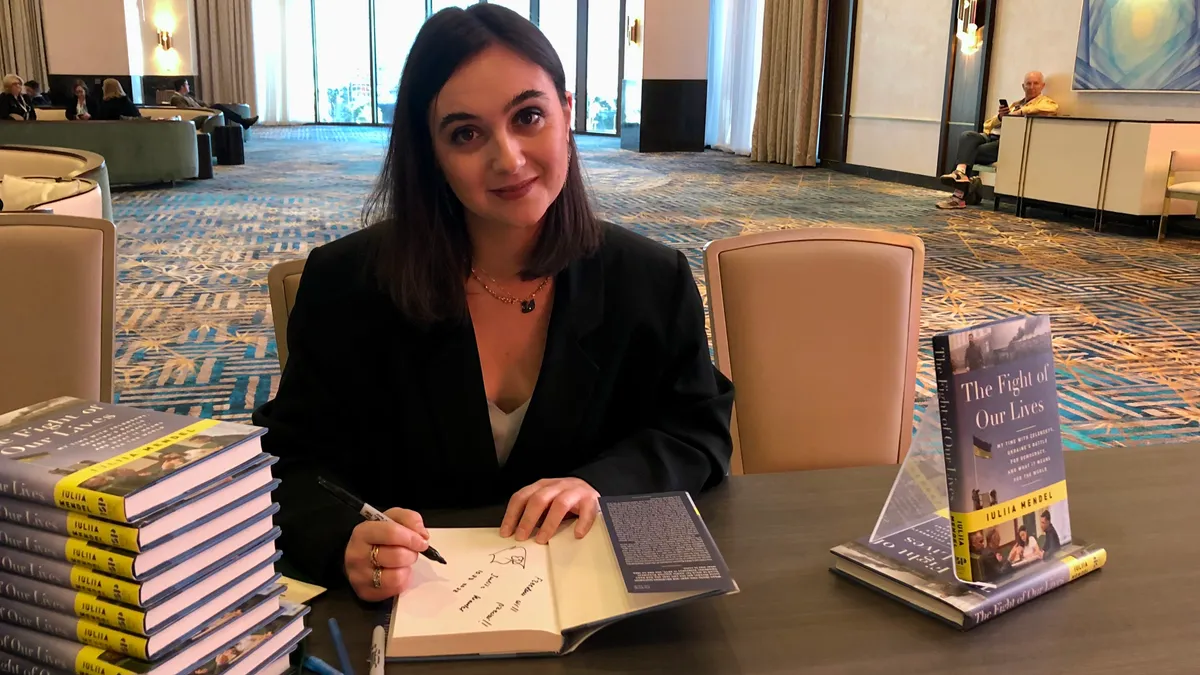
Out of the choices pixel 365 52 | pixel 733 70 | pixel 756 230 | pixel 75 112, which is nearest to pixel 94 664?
pixel 756 230

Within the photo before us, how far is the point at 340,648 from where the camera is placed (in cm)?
87

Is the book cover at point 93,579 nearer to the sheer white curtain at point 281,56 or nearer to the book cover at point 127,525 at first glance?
the book cover at point 127,525

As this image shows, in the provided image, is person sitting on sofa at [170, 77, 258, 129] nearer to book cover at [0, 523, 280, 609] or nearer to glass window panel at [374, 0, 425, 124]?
glass window panel at [374, 0, 425, 124]

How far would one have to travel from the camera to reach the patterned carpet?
3.86m

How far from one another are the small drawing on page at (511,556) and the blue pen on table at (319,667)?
0.22 metres

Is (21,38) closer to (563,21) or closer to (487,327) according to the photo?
(563,21)

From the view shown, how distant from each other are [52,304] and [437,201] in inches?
28.3

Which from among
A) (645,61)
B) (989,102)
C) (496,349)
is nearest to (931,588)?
(496,349)

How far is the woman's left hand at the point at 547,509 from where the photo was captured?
3.48 ft

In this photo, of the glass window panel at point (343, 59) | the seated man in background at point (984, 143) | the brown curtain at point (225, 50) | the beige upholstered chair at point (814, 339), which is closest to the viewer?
the beige upholstered chair at point (814, 339)

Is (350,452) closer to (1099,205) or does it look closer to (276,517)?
(276,517)

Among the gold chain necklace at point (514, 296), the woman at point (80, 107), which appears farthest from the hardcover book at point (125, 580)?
the woman at point (80, 107)

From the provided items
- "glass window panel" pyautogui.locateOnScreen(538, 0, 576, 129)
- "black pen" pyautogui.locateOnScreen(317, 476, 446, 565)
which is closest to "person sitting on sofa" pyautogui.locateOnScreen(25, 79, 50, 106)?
"glass window panel" pyautogui.locateOnScreen(538, 0, 576, 129)

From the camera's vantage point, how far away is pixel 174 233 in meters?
7.51
